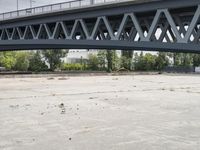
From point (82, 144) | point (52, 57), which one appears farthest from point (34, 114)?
point (52, 57)

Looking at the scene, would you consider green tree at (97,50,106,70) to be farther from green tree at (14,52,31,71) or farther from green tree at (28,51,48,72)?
green tree at (14,52,31,71)

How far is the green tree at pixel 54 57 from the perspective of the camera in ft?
320

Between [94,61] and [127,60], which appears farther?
[127,60]

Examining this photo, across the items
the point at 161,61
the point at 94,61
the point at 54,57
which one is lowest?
the point at 161,61

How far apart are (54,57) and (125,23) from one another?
68970 millimetres

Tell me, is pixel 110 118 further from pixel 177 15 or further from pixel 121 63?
pixel 121 63

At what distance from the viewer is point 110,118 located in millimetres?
14461

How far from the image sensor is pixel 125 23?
99.2 ft

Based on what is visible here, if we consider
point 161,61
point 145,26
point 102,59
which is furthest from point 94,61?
point 145,26

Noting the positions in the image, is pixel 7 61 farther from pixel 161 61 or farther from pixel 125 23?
pixel 125 23

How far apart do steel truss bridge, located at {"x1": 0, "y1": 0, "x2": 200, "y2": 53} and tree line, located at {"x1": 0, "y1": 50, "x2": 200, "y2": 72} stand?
52118 millimetres

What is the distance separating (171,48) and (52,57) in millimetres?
73515

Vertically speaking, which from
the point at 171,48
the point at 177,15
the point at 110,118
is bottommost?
the point at 110,118

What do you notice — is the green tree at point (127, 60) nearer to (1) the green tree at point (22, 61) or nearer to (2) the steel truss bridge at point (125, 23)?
(1) the green tree at point (22, 61)
